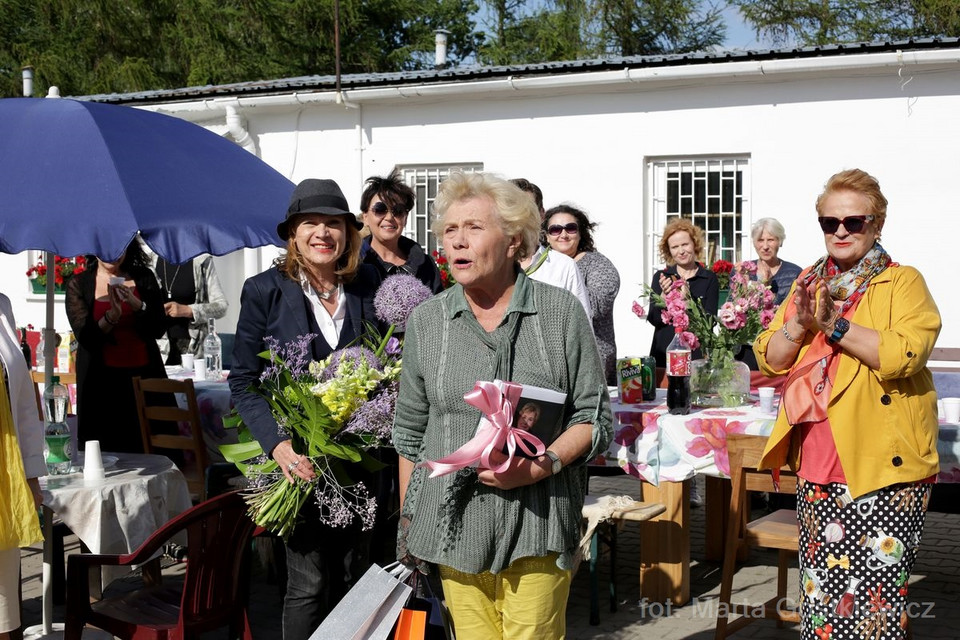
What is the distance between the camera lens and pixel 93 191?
14.8 feet

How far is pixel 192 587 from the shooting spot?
4.03m

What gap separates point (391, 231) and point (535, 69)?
6.41m

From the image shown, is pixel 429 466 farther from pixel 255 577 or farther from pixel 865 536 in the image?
pixel 255 577

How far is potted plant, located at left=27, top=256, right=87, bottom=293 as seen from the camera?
13234 millimetres

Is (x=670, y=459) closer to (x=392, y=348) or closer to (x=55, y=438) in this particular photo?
(x=392, y=348)

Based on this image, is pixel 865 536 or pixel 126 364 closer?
pixel 865 536

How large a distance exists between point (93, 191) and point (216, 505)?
1.46 metres

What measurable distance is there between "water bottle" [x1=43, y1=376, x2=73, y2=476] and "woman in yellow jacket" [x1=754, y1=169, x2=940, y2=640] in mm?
3133

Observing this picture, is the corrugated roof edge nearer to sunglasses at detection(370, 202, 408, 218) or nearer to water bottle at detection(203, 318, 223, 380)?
water bottle at detection(203, 318, 223, 380)

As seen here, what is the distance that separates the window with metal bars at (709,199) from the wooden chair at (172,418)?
6.42 meters

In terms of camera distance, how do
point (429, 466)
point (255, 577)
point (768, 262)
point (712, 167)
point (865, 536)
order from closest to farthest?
point (429, 466)
point (865, 536)
point (255, 577)
point (768, 262)
point (712, 167)

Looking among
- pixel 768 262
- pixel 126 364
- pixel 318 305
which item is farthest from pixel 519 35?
pixel 318 305

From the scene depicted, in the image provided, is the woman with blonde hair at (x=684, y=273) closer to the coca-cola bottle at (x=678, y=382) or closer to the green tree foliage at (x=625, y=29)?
the coca-cola bottle at (x=678, y=382)

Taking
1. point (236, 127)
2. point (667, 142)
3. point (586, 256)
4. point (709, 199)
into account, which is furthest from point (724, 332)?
point (236, 127)
